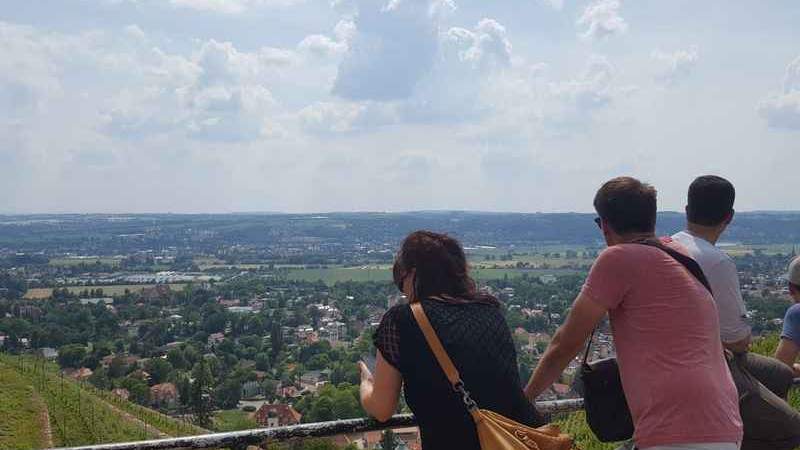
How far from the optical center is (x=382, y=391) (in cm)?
275

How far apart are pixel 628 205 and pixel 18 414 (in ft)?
93.1

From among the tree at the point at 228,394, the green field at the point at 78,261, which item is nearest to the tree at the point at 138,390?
the tree at the point at 228,394

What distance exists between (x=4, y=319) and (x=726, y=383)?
82.7 m

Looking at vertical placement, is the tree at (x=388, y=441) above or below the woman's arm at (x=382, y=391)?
below

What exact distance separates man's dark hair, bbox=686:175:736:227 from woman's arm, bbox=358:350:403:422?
1.48m

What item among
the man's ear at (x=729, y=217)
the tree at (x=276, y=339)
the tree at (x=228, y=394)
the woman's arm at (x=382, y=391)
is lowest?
the tree at (x=276, y=339)

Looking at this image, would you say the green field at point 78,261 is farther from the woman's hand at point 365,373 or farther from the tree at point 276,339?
the woman's hand at point 365,373

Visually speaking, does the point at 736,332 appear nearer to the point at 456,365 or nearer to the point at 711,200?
the point at 711,200

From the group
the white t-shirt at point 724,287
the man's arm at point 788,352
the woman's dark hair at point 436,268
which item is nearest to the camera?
the woman's dark hair at point 436,268

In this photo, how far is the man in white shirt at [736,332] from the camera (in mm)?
2936

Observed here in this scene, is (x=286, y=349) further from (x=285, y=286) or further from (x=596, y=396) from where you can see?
(x=596, y=396)

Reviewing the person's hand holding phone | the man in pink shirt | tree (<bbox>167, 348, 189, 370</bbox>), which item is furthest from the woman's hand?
tree (<bbox>167, 348, 189, 370</bbox>)

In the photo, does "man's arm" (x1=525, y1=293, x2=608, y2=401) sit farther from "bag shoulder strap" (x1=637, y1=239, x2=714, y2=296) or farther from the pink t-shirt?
"bag shoulder strap" (x1=637, y1=239, x2=714, y2=296)

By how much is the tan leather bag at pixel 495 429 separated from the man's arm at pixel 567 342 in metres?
0.19
